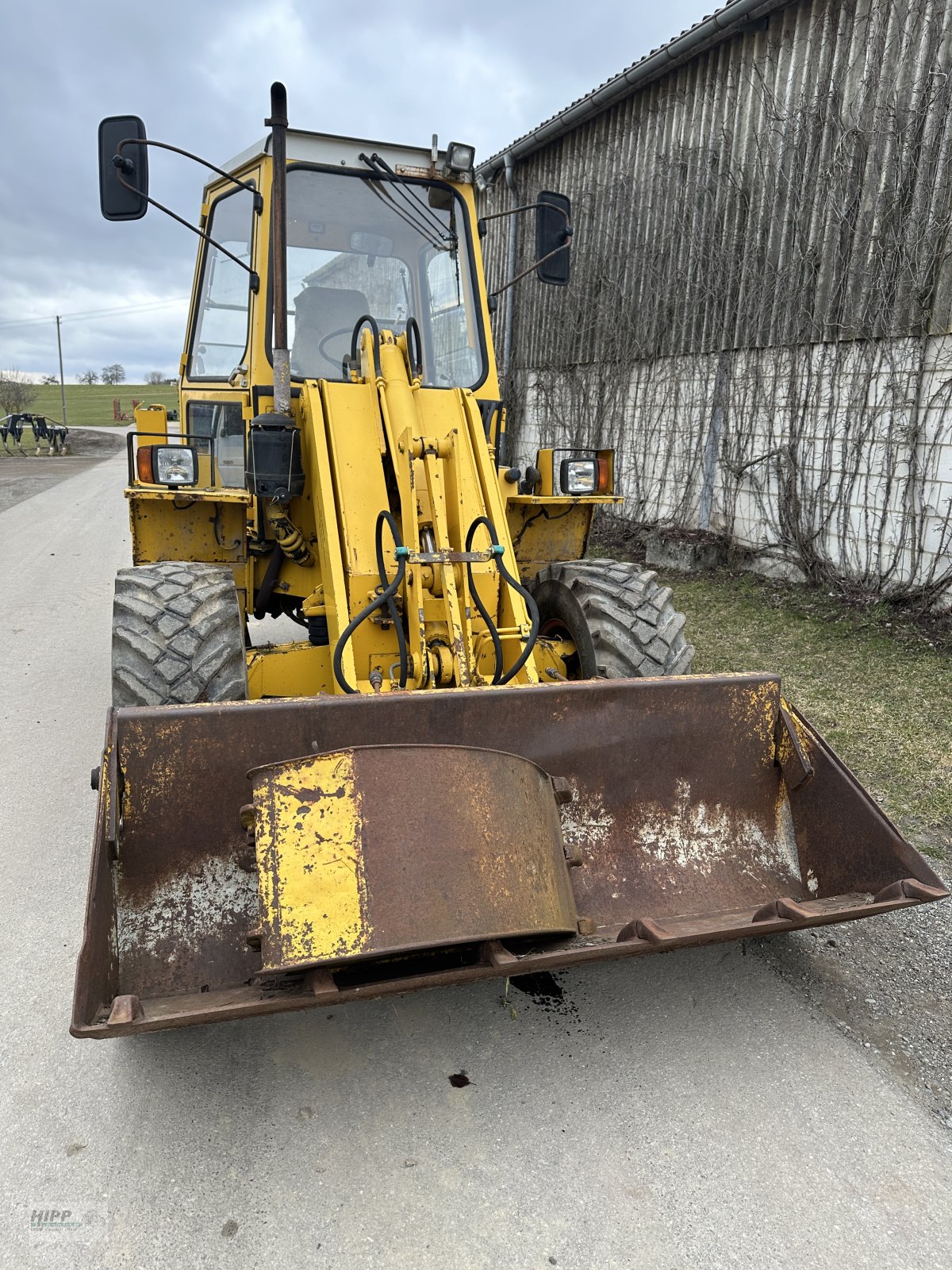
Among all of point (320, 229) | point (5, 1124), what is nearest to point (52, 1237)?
point (5, 1124)

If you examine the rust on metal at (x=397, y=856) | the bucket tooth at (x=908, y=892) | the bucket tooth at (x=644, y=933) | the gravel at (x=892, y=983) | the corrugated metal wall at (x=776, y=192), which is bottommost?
the gravel at (x=892, y=983)

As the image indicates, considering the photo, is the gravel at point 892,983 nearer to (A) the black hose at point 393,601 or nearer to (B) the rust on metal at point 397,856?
(B) the rust on metal at point 397,856

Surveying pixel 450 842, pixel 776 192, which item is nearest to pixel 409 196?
pixel 450 842

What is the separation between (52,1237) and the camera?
6.48ft

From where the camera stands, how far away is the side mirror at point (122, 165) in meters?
3.46

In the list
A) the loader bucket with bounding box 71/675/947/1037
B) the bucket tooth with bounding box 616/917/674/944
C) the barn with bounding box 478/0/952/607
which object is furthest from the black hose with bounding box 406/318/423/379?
the bucket tooth with bounding box 616/917/674/944

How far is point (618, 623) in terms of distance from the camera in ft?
12.8

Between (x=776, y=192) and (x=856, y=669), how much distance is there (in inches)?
206

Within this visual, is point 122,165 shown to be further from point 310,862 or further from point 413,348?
point 310,862

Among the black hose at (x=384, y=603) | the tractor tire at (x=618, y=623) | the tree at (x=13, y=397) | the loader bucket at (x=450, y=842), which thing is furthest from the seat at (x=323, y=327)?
the tree at (x=13, y=397)

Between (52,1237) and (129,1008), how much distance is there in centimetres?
55

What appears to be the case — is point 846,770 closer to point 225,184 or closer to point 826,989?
point 826,989

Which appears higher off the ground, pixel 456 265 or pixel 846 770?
pixel 456 265

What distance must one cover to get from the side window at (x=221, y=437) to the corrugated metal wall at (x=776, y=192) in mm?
5671
